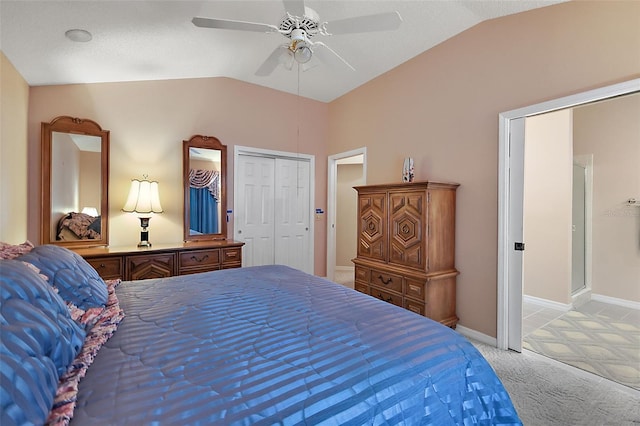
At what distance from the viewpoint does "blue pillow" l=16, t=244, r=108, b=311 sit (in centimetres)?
125

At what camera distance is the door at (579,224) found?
3.98 m

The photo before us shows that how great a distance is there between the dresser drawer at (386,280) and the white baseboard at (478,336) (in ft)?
2.40

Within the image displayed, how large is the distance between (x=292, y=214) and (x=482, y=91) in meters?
3.01

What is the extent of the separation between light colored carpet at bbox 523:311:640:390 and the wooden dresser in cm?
324

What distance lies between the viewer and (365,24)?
2025 millimetres

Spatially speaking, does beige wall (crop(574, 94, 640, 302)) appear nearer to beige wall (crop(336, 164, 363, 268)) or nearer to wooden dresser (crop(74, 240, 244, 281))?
beige wall (crop(336, 164, 363, 268))

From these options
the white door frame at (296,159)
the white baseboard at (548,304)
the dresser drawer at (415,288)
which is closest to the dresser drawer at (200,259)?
the white door frame at (296,159)

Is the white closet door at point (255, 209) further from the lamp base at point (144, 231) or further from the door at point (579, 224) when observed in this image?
the door at point (579, 224)

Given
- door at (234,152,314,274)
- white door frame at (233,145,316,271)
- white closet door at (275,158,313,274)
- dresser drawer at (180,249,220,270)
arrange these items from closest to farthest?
1. dresser drawer at (180,249,220,270)
2. white door frame at (233,145,316,271)
3. door at (234,152,314,274)
4. white closet door at (275,158,313,274)

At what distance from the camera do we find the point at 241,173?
14.1ft

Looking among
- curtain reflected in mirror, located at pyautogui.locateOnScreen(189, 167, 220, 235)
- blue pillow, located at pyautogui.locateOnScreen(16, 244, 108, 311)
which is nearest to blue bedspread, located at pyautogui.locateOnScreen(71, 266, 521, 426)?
blue pillow, located at pyautogui.locateOnScreen(16, 244, 108, 311)

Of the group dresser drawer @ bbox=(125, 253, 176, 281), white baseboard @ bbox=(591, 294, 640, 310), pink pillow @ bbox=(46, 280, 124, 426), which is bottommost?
white baseboard @ bbox=(591, 294, 640, 310)

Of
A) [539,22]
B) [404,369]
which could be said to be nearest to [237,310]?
[404,369]

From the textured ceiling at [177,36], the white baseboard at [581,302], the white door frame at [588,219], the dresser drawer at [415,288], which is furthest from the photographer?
the white door frame at [588,219]
